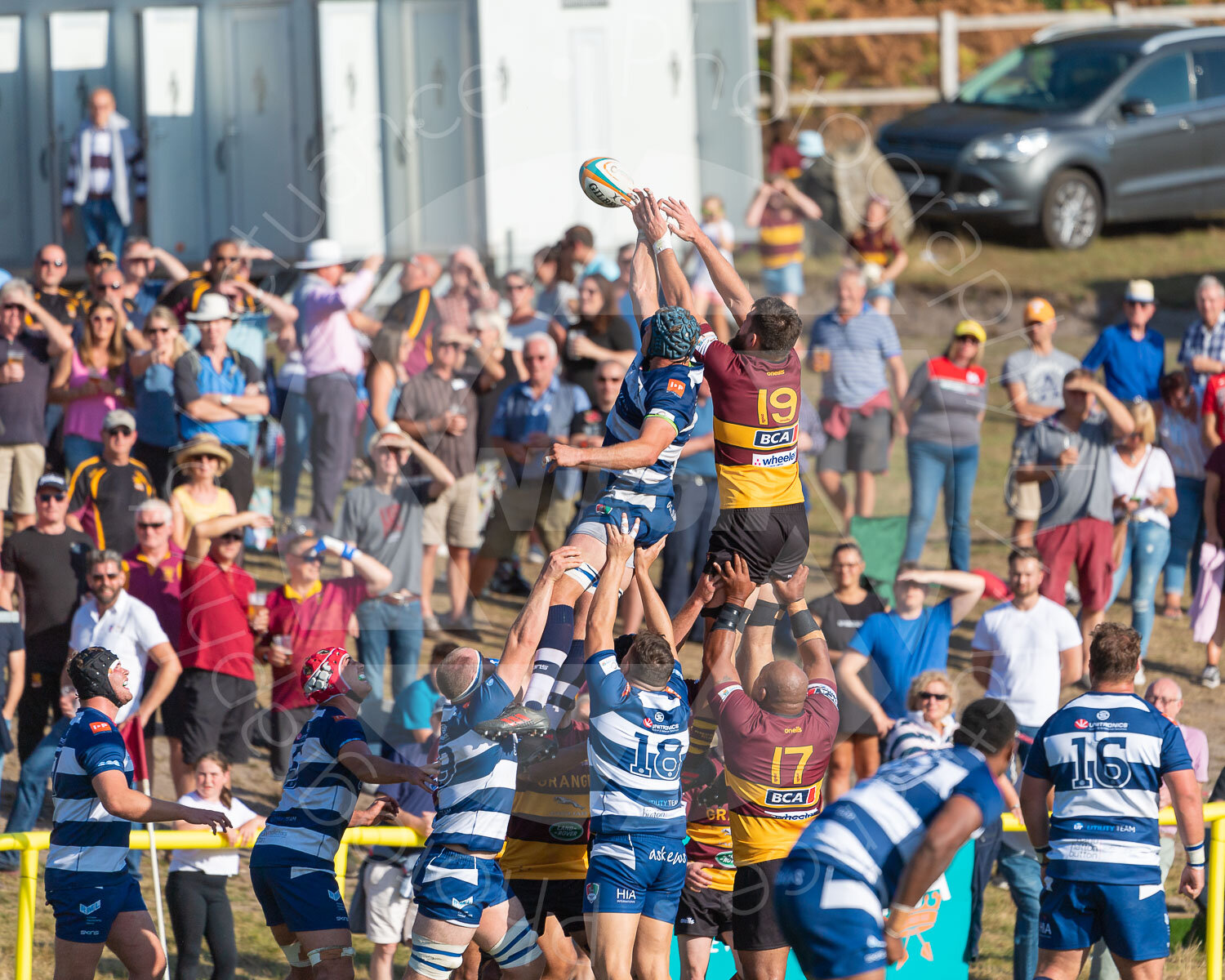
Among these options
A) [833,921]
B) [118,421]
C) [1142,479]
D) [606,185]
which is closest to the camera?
[833,921]

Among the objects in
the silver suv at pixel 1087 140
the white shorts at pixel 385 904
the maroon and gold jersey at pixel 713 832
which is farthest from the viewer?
the silver suv at pixel 1087 140

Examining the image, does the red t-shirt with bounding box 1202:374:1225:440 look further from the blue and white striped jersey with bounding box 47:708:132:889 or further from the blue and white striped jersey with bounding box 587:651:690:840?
the blue and white striped jersey with bounding box 47:708:132:889

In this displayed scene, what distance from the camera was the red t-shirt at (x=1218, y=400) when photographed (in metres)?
10.9

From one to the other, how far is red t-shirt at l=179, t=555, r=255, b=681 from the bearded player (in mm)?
2473

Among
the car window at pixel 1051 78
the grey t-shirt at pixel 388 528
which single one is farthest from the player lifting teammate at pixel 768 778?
the car window at pixel 1051 78

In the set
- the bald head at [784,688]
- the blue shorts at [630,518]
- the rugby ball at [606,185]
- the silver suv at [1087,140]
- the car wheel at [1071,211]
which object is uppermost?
the silver suv at [1087,140]

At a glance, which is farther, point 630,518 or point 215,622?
point 215,622

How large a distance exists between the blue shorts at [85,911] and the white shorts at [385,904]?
1.33 m

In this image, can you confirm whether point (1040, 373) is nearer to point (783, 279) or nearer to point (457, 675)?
point (783, 279)

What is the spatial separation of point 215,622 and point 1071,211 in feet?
41.4

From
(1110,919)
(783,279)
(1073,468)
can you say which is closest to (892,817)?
(1110,919)

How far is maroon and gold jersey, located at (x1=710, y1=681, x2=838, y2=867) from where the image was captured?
701 cm

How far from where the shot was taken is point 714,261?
746cm

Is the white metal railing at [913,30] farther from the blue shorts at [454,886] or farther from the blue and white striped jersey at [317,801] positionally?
the blue shorts at [454,886]
